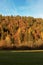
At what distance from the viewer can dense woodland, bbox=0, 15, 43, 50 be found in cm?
11931

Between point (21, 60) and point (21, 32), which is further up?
point (21, 32)

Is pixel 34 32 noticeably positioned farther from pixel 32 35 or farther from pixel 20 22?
pixel 20 22

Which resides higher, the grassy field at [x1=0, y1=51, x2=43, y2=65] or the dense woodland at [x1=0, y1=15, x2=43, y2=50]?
the dense woodland at [x1=0, y1=15, x2=43, y2=50]

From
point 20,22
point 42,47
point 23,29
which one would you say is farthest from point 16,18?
point 42,47

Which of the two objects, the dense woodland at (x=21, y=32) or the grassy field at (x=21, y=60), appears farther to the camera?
the dense woodland at (x=21, y=32)

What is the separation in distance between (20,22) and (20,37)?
1813 centimetres

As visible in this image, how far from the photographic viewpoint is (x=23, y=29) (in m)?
139

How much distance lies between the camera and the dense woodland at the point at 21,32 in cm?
11931

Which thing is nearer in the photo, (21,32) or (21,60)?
(21,60)

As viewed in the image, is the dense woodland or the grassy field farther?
the dense woodland

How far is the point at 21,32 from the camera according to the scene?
438 feet

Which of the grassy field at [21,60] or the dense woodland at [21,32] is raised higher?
the dense woodland at [21,32]

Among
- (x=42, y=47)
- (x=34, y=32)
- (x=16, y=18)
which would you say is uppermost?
(x=16, y=18)

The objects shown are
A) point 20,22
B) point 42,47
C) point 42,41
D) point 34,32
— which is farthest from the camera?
point 20,22
